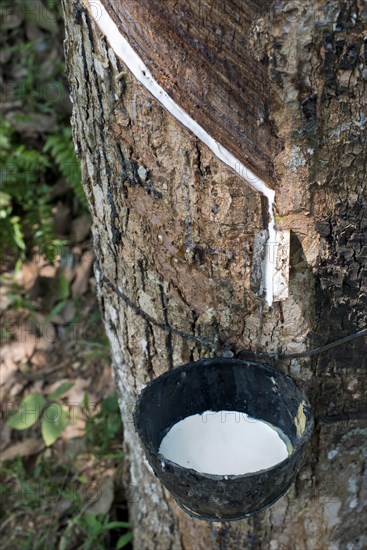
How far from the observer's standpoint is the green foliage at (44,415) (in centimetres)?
276

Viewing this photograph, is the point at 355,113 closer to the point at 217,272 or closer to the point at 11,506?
the point at 217,272

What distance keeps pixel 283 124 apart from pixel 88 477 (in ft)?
6.58

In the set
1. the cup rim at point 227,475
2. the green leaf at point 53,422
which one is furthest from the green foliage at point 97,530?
the cup rim at point 227,475

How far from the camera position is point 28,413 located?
288 centimetres

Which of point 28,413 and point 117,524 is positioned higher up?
point 28,413

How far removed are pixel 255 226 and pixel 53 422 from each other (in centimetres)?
172

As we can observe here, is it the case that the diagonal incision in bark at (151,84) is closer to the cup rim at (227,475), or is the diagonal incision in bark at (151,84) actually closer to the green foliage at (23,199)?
the cup rim at (227,475)

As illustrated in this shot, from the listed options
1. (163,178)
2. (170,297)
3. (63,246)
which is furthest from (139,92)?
(63,246)

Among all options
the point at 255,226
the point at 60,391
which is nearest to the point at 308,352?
the point at 255,226

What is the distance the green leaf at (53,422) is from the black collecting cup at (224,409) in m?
1.20

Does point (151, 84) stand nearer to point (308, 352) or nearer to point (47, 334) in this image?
point (308, 352)

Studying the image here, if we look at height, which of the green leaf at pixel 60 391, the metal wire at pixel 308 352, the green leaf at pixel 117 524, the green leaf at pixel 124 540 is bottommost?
the green leaf at pixel 124 540

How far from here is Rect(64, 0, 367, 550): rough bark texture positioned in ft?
4.27

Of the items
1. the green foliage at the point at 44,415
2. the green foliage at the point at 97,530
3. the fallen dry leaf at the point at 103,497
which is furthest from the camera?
the green foliage at the point at 44,415
